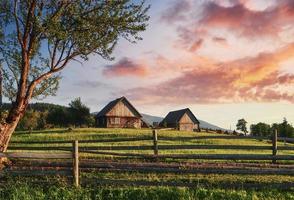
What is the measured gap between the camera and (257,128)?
124375 millimetres

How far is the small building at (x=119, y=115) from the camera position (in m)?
74.5

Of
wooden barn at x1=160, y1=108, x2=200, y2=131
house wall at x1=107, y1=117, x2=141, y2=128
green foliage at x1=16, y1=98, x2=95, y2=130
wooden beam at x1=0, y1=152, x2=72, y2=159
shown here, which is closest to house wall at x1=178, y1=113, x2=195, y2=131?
wooden barn at x1=160, y1=108, x2=200, y2=131

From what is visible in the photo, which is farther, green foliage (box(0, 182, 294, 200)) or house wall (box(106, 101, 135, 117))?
house wall (box(106, 101, 135, 117))

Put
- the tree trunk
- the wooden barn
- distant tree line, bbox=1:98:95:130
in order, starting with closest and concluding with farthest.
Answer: the tree trunk, distant tree line, bbox=1:98:95:130, the wooden barn

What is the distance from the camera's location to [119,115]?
2955 inches

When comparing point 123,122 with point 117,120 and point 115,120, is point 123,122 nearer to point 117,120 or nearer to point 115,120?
point 117,120

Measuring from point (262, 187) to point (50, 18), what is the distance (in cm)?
1270

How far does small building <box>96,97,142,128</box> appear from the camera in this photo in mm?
74500

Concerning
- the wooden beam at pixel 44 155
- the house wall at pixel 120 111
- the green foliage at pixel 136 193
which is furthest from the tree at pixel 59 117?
the green foliage at pixel 136 193

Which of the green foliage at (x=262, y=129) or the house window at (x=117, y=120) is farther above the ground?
the house window at (x=117, y=120)

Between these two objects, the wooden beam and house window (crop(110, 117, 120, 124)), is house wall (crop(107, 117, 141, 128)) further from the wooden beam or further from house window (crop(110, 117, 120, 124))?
the wooden beam

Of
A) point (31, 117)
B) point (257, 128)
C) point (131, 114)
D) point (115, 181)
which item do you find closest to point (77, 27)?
point (115, 181)

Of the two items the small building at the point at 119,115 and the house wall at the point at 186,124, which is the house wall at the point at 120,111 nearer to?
the small building at the point at 119,115

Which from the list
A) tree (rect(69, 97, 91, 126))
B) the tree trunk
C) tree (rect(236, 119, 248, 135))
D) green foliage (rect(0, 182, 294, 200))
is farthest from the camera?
tree (rect(236, 119, 248, 135))
